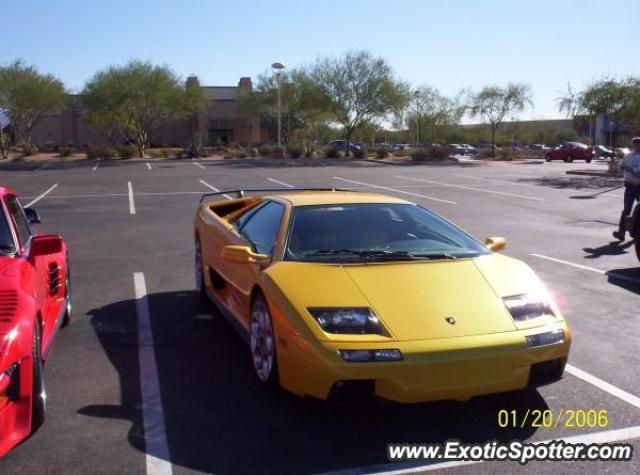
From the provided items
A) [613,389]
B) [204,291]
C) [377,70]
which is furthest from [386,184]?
[377,70]

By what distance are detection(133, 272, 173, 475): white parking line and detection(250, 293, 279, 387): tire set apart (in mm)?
658

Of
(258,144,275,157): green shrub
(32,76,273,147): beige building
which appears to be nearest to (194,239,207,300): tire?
(258,144,275,157): green shrub

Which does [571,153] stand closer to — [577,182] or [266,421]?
[577,182]

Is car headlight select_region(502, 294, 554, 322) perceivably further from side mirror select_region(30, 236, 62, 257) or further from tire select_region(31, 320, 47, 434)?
side mirror select_region(30, 236, 62, 257)

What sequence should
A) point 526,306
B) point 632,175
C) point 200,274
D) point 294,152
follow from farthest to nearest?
point 294,152 → point 632,175 → point 200,274 → point 526,306

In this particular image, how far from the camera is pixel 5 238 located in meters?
4.51

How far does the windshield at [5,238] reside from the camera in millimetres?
4410

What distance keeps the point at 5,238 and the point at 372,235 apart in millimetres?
2583

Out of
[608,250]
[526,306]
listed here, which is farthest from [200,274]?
[608,250]

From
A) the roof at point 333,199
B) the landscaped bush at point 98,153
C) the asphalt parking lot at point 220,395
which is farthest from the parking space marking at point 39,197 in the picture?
the landscaped bush at point 98,153

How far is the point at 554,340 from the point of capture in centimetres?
375

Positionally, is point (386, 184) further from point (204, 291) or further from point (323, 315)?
point (323, 315)

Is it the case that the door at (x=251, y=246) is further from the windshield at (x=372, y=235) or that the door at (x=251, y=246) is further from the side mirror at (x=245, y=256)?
the windshield at (x=372, y=235)

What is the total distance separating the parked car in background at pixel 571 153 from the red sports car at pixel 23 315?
151 feet
